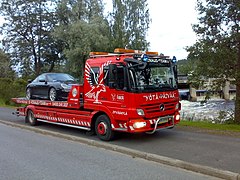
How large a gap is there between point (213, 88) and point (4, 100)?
1978 centimetres

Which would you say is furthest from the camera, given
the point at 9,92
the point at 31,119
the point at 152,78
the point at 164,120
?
the point at 9,92

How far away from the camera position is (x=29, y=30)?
140 ft

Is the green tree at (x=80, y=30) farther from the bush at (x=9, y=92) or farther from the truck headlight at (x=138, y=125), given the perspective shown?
the truck headlight at (x=138, y=125)

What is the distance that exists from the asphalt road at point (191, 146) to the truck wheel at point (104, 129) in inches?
10.2

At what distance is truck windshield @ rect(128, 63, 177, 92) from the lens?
8.59 m

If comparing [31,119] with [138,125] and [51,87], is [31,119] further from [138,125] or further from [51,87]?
[138,125]

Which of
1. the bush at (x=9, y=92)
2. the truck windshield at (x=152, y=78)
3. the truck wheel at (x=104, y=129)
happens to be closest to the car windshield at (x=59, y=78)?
the truck wheel at (x=104, y=129)

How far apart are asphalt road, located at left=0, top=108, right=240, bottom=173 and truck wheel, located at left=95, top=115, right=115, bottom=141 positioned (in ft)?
0.85

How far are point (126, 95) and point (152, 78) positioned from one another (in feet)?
3.52

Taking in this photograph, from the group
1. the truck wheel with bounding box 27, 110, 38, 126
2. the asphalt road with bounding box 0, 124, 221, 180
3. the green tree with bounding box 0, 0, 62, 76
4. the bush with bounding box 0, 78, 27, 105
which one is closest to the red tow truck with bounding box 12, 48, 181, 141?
the asphalt road with bounding box 0, 124, 221, 180

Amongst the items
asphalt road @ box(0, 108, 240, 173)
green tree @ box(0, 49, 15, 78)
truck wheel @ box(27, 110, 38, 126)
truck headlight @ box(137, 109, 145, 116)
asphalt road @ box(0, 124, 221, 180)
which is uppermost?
green tree @ box(0, 49, 15, 78)

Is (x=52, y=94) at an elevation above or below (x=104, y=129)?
above

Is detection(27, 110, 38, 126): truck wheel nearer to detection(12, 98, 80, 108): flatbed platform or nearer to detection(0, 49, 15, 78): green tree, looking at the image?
detection(12, 98, 80, 108): flatbed platform

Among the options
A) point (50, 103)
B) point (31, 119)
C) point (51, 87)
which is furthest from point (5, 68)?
point (50, 103)
